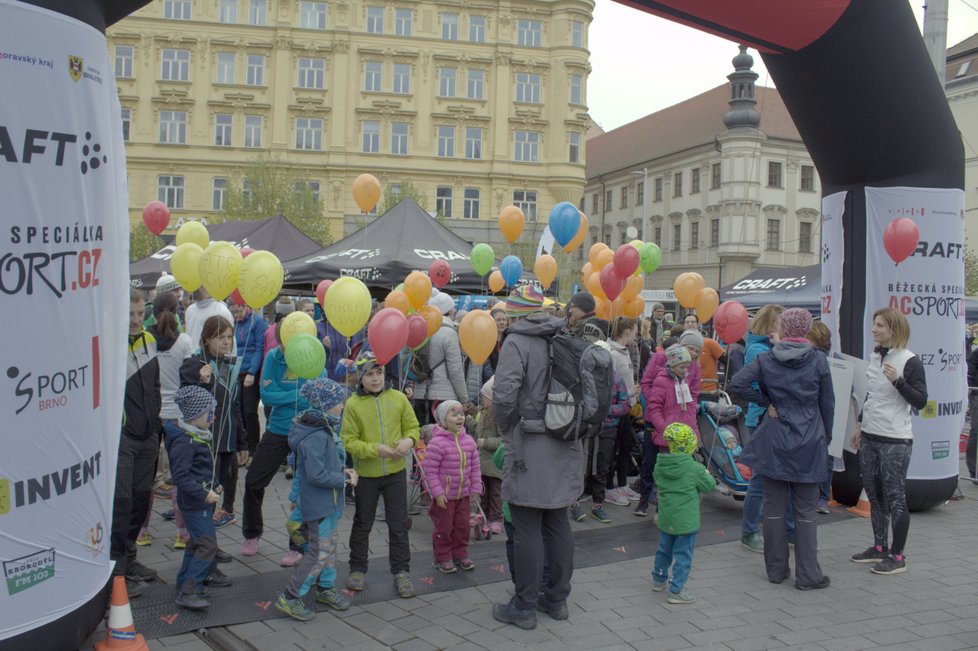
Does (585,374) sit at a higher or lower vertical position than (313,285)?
lower

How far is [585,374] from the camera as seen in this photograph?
487 cm

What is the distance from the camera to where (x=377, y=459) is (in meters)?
5.25

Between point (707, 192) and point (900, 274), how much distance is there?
4511 centimetres

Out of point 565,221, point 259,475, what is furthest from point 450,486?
point 565,221

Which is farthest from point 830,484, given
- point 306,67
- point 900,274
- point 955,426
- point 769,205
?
point 769,205

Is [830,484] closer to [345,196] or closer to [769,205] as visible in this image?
[345,196]

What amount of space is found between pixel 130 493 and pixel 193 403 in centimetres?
75

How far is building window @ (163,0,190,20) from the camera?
1587 inches

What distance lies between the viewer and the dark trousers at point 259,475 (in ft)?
19.3

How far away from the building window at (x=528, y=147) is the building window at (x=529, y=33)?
478 centimetres

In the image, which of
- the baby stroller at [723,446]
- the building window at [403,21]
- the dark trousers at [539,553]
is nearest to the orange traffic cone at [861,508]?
the baby stroller at [723,446]

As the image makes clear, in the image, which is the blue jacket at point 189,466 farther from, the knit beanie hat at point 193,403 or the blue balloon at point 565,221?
the blue balloon at point 565,221

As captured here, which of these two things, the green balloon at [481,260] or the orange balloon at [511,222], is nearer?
the orange balloon at [511,222]

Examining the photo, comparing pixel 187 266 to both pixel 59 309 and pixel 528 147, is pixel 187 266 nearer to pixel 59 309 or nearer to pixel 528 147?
pixel 59 309
